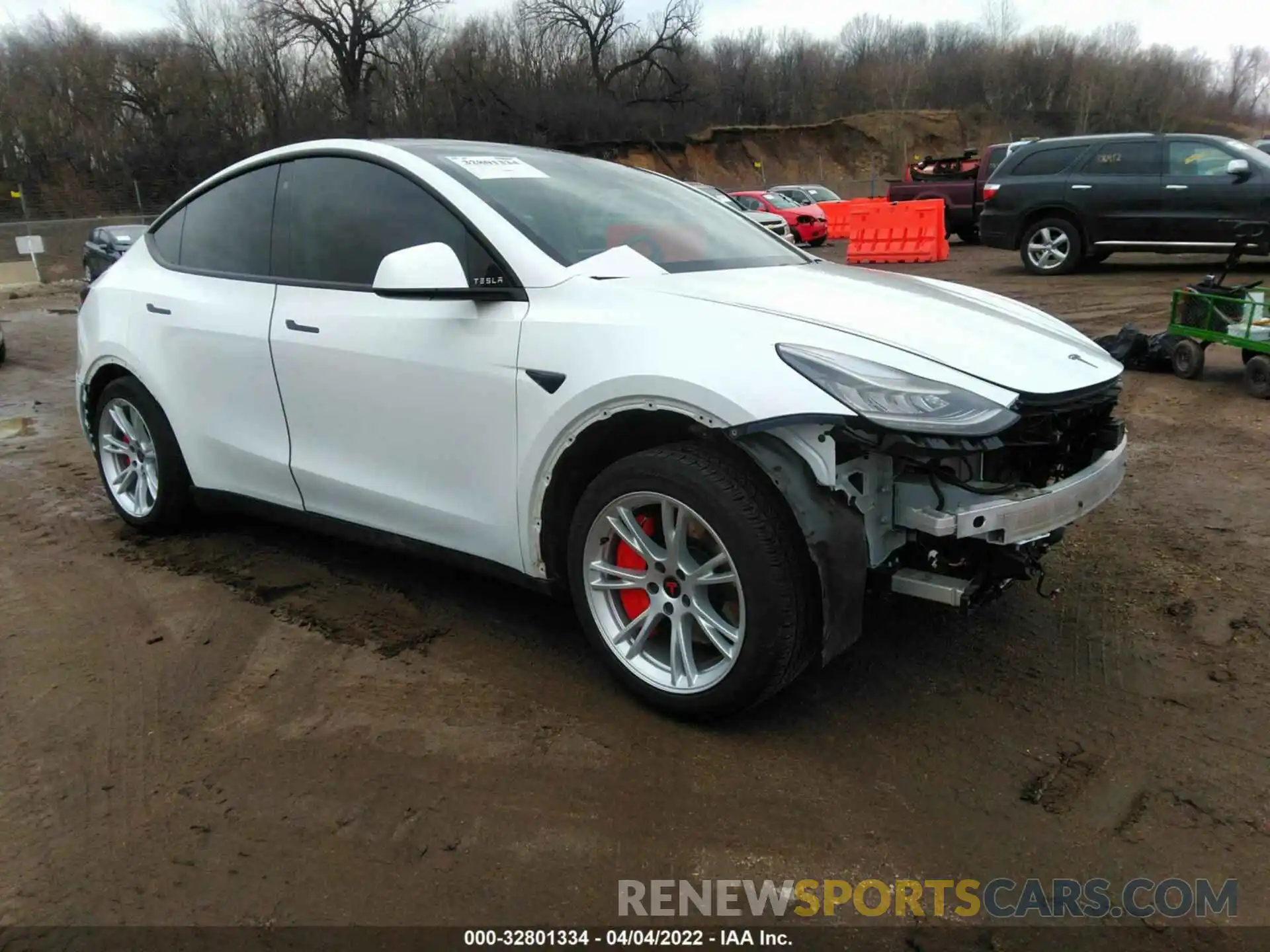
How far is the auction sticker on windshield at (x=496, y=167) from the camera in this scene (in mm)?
3395

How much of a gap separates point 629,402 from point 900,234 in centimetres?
1603

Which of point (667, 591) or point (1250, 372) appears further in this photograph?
point (1250, 372)

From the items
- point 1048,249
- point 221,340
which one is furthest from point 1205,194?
point 221,340

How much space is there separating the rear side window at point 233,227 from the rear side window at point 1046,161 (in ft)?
39.1

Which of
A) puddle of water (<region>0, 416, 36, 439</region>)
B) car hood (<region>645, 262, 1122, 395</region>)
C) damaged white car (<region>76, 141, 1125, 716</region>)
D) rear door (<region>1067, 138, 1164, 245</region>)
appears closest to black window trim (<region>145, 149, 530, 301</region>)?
damaged white car (<region>76, 141, 1125, 716</region>)

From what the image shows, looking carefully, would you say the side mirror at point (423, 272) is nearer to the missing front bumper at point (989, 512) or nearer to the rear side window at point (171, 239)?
the missing front bumper at point (989, 512)

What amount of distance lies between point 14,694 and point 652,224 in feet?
8.97

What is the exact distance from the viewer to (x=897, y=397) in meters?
2.45

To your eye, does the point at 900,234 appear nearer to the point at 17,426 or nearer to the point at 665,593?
the point at 17,426

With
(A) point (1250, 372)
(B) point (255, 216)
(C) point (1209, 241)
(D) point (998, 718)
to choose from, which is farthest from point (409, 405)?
(C) point (1209, 241)

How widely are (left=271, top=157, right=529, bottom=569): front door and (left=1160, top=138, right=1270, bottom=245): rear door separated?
467 inches

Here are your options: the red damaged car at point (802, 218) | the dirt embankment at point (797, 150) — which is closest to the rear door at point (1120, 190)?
the red damaged car at point (802, 218)

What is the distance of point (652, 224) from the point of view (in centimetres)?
350

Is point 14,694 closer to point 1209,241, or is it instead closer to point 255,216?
point 255,216
